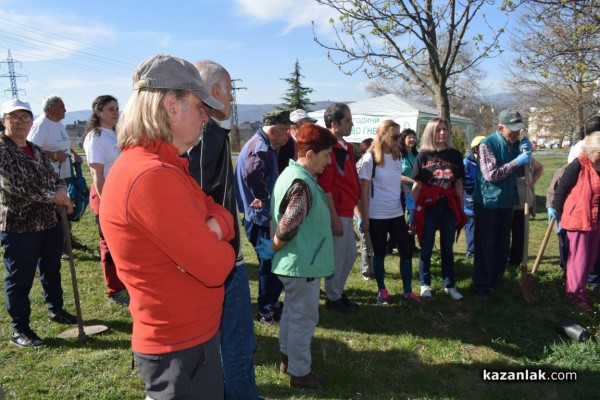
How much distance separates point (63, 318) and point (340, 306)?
2869 millimetres

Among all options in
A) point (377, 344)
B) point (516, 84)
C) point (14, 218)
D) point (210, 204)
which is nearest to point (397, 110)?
point (516, 84)

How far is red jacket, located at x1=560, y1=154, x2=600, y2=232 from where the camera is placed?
4637 millimetres

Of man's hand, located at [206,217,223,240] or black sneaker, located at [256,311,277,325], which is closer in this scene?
man's hand, located at [206,217,223,240]

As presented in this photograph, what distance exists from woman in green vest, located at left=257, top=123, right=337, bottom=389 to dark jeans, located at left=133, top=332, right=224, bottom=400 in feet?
4.78

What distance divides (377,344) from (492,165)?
92.8 inches

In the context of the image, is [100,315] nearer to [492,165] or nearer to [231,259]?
[231,259]

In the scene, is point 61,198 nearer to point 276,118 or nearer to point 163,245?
point 276,118

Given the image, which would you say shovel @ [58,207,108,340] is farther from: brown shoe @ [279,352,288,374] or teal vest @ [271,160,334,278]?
teal vest @ [271,160,334,278]

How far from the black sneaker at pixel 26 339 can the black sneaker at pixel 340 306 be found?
2.80 m

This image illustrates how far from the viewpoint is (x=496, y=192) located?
498 centimetres

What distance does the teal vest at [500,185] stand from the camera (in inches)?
195

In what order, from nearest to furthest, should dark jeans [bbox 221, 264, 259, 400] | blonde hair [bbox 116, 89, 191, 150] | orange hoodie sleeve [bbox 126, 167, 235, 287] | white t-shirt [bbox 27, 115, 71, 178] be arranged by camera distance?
orange hoodie sleeve [bbox 126, 167, 235, 287], blonde hair [bbox 116, 89, 191, 150], dark jeans [bbox 221, 264, 259, 400], white t-shirt [bbox 27, 115, 71, 178]

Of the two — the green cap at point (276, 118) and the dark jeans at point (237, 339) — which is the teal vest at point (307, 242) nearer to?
the dark jeans at point (237, 339)

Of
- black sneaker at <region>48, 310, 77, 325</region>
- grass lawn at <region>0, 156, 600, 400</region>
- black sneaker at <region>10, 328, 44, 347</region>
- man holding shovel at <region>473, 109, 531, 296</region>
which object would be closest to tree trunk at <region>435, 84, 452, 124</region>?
man holding shovel at <region>473, 109, 531, 296</region>
